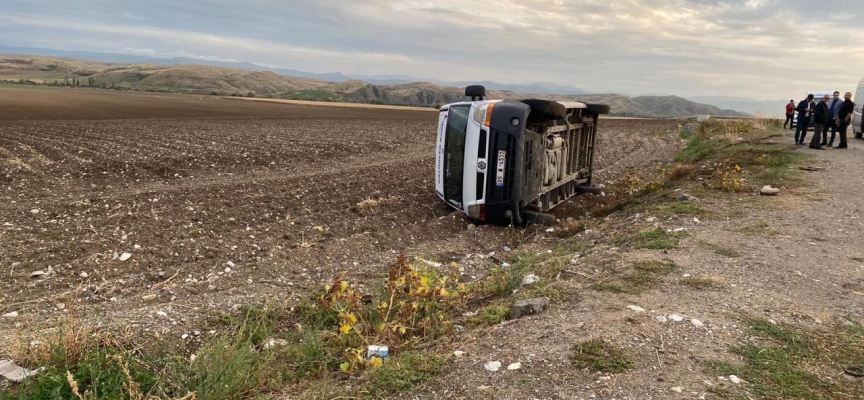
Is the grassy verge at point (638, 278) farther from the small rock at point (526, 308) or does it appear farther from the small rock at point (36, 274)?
the small rock at point (36, 274)

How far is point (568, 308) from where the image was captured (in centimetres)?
482

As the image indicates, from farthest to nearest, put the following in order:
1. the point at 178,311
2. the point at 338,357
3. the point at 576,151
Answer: the point at 576,151
the point at 178,311
the point at 338,357

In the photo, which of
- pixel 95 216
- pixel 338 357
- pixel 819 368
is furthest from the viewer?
pixel 95 216

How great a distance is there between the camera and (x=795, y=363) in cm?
377

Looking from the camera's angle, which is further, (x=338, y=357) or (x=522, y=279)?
(x=522, y=279)

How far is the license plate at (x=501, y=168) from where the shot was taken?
29.5 feet

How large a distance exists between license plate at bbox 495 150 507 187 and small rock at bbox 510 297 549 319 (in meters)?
4.39

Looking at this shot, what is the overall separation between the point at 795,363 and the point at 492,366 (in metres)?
2.02

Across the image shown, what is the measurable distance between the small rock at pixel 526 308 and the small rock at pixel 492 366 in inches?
38.2

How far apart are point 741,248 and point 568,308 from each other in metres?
3.14

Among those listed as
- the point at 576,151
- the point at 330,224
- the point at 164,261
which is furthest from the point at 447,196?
the point at 164,261

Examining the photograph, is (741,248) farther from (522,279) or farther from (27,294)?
(27,294)

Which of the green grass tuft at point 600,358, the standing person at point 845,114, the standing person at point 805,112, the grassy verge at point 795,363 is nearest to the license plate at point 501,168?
the grassy verge at point 795,363

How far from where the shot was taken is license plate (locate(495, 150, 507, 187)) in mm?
8992
